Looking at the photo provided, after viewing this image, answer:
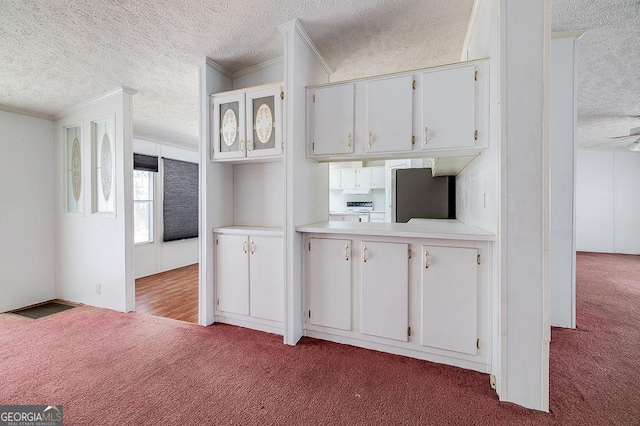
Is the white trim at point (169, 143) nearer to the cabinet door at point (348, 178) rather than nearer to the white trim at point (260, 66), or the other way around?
the white trim at point (260, 66)

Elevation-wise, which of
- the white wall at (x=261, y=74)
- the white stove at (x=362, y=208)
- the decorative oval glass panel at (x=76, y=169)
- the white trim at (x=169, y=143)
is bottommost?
the white stove at (x=362, y=208)

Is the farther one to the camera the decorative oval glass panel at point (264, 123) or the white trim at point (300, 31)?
the decorative oval glass panel at point (264, 123)

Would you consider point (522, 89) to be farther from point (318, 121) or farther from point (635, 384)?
point (635, 384)

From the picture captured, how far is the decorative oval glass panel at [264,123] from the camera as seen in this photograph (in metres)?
2.57

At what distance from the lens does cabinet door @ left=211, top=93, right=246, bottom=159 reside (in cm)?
268

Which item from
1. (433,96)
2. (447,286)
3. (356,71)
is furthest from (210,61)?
(447,286)

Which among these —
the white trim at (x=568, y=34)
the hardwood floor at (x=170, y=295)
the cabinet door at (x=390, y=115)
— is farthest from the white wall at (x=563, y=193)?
the hardwood floor at (x=170, y=295)

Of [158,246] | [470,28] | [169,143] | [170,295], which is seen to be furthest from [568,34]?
[158,246]

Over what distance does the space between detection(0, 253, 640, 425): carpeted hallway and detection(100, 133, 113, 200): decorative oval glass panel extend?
5.21 feet

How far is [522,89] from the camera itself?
1581mm

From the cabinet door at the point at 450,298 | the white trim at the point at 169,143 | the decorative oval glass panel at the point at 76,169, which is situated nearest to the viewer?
the cabinet door at the point at 450,298

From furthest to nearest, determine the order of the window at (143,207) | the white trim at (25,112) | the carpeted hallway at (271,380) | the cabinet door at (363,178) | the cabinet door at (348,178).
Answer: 1. the cabinet door at (348,178)
2. the cabinet door at (363,178)
3. the window at (143,207)
4. the white trim at (25,112)
5. the carpeted hallway at (271,380)

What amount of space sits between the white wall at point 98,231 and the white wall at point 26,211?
107 millimetres

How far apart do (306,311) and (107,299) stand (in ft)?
8.41
